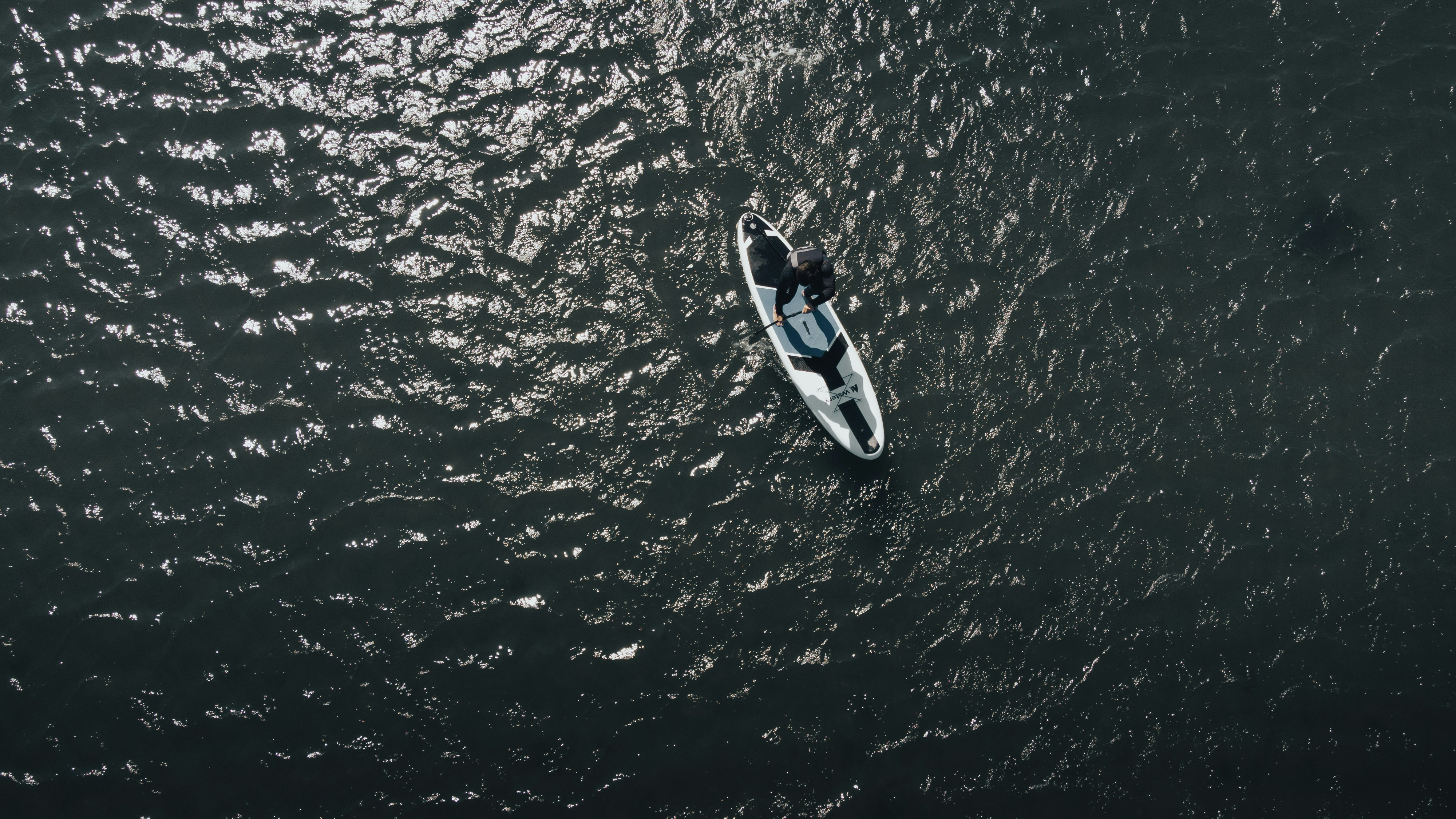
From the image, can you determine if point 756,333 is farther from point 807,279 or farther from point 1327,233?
point 1327,233

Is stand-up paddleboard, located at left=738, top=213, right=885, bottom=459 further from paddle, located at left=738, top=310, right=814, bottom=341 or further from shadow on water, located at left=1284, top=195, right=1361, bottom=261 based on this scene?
shadow on water, located at left=1284, top=195, right=1361, bottom=261

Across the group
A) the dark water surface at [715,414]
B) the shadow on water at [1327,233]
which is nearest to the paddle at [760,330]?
the dark water surface at [715,414]

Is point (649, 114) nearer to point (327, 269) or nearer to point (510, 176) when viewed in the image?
point (510, 176)

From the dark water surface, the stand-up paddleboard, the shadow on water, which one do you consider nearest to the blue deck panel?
the stand-up paddleboard

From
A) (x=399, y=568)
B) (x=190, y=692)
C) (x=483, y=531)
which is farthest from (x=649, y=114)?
Result: (x=190, y=692)

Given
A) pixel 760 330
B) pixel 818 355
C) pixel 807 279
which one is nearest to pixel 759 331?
pixel 760 330

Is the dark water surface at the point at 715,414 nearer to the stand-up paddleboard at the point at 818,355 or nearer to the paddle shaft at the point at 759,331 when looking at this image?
the paddle shaft at the point at 759,331

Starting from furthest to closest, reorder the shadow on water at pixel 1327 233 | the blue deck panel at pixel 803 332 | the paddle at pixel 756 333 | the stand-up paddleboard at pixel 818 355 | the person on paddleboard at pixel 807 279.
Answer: the shadow on water at pixel 1327 233 < the paddle at pixel 756 333 < the blue deck panel at pixel 803 332 < the stand-up paddleboard at pixel 818 355 < the person on paddleboard at pixel 807 279
